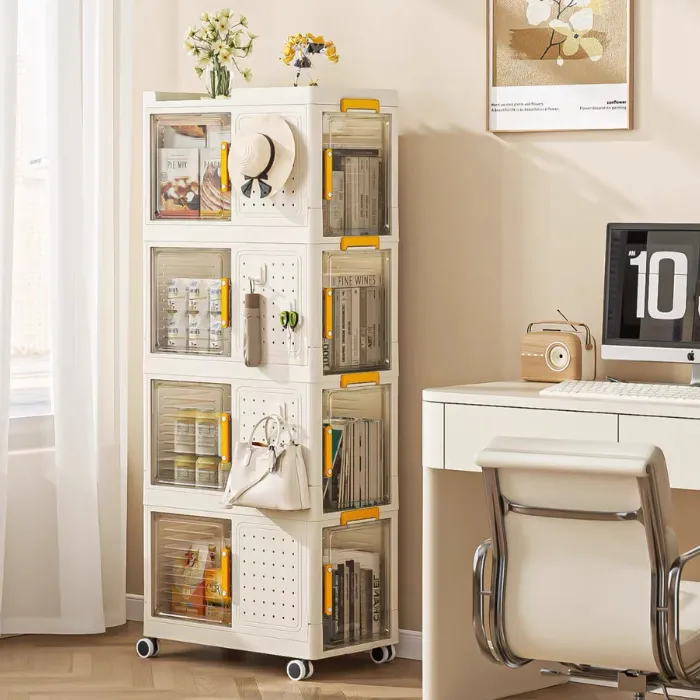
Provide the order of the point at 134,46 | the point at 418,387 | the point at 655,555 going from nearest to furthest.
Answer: the point at 655,555 < the point at 418,387 < the point at 134,46

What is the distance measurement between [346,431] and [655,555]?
157 cm

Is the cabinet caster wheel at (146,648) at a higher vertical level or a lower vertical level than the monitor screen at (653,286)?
lower

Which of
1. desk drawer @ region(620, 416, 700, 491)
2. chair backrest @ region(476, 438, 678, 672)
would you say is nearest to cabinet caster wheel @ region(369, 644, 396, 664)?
desk drawer @ region(620, 416, 700, 491)

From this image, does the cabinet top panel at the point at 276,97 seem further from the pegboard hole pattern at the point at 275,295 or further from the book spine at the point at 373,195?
the pegboard hole pattern at the point at 275,295

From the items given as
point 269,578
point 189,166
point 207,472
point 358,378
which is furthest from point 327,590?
point 189,166

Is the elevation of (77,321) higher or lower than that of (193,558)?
higher

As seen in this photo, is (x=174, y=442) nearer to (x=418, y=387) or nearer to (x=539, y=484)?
(x=418, y=387)

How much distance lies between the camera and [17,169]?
4344mm

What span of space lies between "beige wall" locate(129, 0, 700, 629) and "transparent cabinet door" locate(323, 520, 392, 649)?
0.44ft

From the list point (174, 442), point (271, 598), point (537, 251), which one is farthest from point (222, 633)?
point (537, 251)

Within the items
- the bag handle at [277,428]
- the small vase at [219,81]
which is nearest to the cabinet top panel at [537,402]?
the bag handle at [277,428]

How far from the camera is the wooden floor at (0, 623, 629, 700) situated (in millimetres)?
3789

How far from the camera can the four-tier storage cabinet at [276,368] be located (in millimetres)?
3846

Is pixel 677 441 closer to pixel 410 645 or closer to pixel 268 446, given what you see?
pixel 268 446
